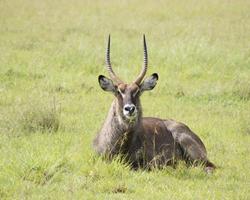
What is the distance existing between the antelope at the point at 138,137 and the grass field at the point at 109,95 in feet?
0.70

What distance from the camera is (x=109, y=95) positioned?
1189 cm

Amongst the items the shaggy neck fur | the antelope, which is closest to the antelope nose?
the antelope

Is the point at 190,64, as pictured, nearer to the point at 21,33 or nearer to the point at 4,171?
the point at 21,33

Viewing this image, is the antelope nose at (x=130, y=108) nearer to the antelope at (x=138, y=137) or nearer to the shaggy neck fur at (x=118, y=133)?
the antelope at (x=138, y=137)

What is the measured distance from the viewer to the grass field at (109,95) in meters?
6.94

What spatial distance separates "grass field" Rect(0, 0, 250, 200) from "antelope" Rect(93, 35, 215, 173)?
0.21m

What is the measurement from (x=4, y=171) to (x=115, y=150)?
1.23 metres

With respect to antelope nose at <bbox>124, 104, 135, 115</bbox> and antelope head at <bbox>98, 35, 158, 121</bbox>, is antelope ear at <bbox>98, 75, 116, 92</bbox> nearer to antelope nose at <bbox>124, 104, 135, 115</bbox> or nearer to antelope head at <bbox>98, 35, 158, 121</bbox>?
antelope head at <bbox>98, 35, 158, 121</bbox>

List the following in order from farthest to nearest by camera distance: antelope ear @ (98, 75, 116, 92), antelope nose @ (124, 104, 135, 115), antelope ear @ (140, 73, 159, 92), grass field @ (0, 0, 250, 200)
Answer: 1. antelope ear @ (140, 73, 159, 92)
2. antelope ear @ (98, 75, 116, 92)
3. antelope nose @ (124, 104, 135, 115)
4. grass field @ (0, 0, 250, 200)

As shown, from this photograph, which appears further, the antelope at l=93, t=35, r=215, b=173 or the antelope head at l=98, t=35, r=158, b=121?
the antelope at l=93, t=35, r=215, b=173

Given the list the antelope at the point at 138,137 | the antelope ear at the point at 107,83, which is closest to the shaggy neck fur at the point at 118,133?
the antelope at the point at 138,137

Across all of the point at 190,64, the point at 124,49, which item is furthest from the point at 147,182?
the point at 124,49

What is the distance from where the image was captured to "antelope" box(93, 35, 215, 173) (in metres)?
7.47

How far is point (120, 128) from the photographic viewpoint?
24.7ft
